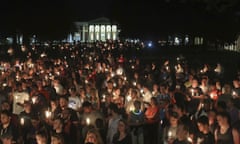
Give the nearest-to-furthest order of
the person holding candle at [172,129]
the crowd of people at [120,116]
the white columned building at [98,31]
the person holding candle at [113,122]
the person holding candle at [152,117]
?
the crowd of people at [120,116], the person holding candle at [172,129], the person holding candle at [113,122], the person holding candle at [152,117], the white columned building at [98,31]

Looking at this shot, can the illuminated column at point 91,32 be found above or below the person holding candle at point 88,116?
below

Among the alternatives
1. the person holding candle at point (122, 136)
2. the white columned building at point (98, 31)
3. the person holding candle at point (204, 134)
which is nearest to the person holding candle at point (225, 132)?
the person holding candle at point (204, 134)

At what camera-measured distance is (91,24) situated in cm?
17175

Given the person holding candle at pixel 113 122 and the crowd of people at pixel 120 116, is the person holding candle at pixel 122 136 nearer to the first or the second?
the crowd of people at pixel 120 116

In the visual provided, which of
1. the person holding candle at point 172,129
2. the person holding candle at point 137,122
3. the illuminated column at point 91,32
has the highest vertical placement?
the person holding candle at point 172,129

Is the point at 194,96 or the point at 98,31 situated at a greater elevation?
the point at 194,96

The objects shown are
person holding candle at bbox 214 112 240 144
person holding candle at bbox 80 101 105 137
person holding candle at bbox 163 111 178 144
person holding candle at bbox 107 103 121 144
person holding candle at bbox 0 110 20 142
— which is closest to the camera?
person holding candle at bbox 214 112 240 144

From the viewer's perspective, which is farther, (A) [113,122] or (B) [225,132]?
(A) [113,122]

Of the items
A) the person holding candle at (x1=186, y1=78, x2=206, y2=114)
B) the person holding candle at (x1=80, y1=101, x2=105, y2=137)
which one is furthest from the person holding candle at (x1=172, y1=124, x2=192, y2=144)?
the person holding candle at (x1=186, y1=78, x2=206, y2=114)

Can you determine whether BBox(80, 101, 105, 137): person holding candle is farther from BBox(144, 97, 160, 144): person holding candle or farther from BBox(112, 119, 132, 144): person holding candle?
BBox(112, 119, 132, 144): person holding candle

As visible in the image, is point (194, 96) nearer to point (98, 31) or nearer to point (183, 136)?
point (183, 136)

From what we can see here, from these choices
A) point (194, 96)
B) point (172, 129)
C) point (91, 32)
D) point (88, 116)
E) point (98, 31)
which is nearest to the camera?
point (172, 129)

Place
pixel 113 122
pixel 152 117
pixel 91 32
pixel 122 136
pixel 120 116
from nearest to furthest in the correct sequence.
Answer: pixel 122 136 < pixel 113 122 < pixel 120 116 < pixel 152 117 < pixel 91 32

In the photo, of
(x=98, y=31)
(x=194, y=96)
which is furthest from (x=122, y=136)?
(x=98, y=31)
